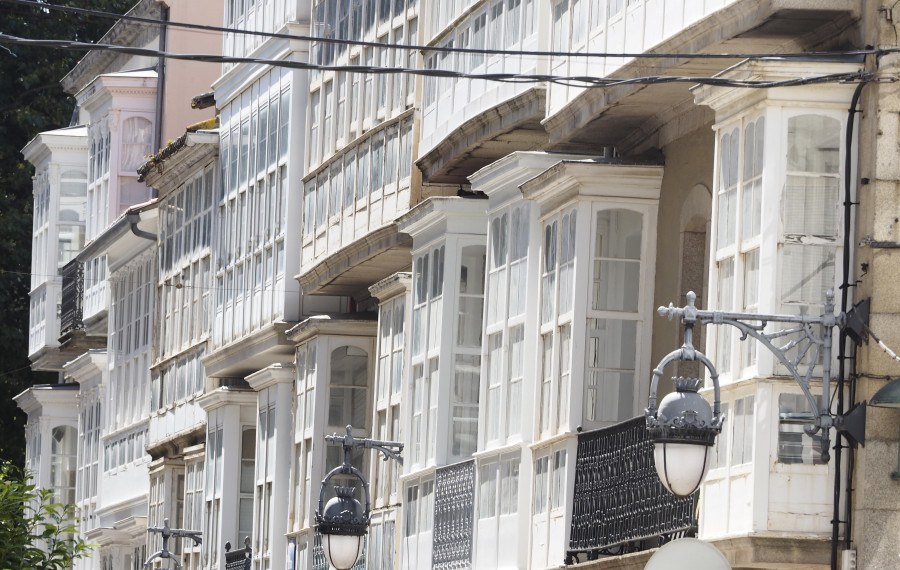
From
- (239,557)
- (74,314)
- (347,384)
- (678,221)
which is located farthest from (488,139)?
(74,314)

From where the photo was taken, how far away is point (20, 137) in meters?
57.6

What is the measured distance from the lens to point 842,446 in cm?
1505

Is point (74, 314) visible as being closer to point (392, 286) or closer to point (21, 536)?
point (392, 286)

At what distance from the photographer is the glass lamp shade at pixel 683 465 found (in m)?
13.4

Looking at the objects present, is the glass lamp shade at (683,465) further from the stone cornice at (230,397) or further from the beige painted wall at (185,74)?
the beige painted wall at (185,74)

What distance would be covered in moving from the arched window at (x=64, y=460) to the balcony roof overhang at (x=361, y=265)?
20841mm

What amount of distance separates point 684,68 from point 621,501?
3599 mm

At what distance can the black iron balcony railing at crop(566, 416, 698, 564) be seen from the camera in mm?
17453

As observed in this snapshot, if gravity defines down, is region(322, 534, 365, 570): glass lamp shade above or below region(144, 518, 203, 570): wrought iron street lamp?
below

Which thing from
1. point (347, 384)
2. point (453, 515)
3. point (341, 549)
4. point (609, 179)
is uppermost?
point (609, 179)

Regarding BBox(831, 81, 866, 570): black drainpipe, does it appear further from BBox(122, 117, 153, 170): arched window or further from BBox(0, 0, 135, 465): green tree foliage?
BBox(0, 0, 135, 465): green tree foliage

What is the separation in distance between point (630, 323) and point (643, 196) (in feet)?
3.61

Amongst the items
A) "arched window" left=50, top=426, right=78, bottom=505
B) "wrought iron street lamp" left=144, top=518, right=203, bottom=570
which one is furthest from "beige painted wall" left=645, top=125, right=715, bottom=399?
"arched window" left=50, top=426, right=78, bottom=505

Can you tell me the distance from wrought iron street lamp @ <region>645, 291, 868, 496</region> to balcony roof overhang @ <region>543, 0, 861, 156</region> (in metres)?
2.08
